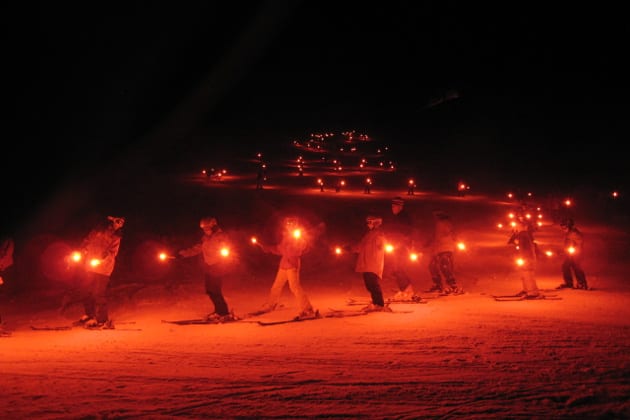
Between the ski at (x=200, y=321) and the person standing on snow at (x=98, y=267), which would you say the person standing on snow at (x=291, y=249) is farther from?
the person standing on snow at (x=98, y=267)

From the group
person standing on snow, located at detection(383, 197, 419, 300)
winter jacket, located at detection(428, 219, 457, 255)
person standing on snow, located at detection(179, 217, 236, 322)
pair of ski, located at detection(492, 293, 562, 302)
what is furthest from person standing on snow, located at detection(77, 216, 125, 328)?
pair of ski, located at detection(492, 293, 562, 302)

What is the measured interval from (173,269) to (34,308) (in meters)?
4.90

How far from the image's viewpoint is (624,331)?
307 inches

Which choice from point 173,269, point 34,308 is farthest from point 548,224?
point 34,308

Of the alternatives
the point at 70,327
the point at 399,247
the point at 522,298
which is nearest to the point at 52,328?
the point at 70,327

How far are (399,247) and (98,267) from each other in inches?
222

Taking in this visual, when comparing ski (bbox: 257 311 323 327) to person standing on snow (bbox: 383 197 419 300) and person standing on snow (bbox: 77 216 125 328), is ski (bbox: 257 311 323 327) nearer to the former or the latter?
person standing on snow (bbox: 383 197 419 300)

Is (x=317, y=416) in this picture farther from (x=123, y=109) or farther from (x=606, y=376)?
(x=123, y=109)

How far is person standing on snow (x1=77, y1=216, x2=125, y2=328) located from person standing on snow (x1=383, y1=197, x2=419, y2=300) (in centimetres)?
514

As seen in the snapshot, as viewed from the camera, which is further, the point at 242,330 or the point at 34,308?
the point at 34,308

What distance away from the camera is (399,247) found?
37.6 ft

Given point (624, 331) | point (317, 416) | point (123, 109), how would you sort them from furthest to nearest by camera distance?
point (123, 109), point (624, 331), point (317, 416)

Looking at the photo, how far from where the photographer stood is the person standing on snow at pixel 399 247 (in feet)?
37.4

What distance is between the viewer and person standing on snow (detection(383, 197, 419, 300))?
448 inches
